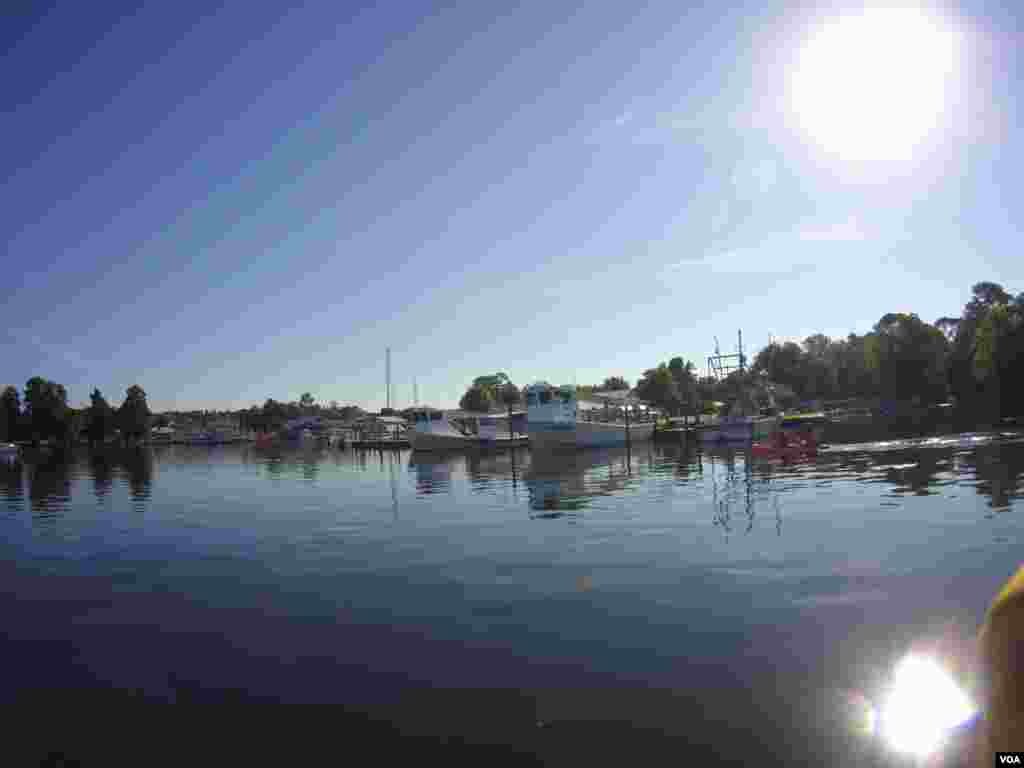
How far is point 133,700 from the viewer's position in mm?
8570

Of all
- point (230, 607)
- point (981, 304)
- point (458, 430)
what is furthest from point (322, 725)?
point (981, 304)

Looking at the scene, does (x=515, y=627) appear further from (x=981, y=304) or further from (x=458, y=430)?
(x=981, y=304)

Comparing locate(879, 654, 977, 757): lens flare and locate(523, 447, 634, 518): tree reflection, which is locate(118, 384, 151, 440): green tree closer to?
locate(523, 447, 634, 518): tree reflection

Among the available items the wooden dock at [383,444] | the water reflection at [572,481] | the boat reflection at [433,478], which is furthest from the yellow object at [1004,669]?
the wooden dock at [383,444]

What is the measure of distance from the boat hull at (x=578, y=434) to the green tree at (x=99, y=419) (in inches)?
5156

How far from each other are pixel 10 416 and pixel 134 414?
75.5ft

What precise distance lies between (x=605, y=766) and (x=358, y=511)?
2029 centimetres

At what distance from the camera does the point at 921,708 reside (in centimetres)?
743

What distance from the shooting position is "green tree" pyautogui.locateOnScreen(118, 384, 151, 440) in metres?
154

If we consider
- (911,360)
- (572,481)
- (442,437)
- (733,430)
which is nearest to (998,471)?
(572,481)

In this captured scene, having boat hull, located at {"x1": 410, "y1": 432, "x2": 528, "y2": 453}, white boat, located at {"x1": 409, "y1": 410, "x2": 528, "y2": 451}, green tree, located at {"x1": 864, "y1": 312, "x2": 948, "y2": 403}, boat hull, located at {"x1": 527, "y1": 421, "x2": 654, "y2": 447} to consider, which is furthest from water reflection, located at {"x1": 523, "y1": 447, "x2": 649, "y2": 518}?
green tree, located at {"x1": 864, "y1": 312, "x2": 948, "y2": 403}

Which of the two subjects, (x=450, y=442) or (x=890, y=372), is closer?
(x=450, y=442)

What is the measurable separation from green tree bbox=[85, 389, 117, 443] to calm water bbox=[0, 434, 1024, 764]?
14961 cm

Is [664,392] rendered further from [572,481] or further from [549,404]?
[572,481]
